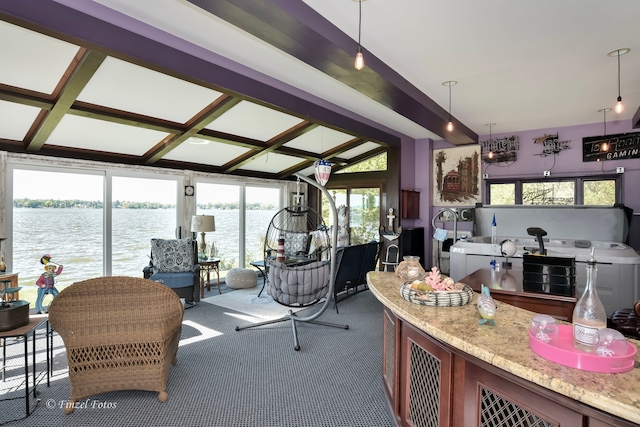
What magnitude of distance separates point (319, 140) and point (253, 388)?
4.51m

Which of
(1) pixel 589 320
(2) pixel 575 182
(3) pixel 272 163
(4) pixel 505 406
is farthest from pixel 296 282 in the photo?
(2) pixel 575 182

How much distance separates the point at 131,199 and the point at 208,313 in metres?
2.23

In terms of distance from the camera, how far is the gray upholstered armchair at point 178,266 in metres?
4.70

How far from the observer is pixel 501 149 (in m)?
6.50

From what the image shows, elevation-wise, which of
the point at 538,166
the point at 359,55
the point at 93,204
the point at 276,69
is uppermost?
the point at 276,69

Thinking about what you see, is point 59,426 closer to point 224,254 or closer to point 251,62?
point 251,62

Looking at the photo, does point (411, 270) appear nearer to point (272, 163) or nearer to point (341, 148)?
point (341, 148)

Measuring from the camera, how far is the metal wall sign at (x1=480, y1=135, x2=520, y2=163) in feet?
21.0

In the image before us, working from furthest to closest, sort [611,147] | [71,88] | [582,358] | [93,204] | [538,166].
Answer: [538,166] → [611,147] → [93,204] → [71,88] → [582,358]

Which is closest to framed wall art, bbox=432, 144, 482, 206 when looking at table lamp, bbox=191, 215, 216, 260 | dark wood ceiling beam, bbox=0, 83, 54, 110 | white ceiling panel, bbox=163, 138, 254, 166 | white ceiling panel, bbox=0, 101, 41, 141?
white ceiling panel, bbox=163, 138, 254, 166

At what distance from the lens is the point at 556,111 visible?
510 cm

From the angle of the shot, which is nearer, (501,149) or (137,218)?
(137,218)

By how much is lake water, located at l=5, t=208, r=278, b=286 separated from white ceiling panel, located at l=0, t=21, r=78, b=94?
1917 millimetres

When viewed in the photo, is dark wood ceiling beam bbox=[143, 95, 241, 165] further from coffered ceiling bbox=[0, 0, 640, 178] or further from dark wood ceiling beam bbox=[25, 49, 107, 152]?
dark wood ceiling beam bbox=[25, 49, 107, 152]
